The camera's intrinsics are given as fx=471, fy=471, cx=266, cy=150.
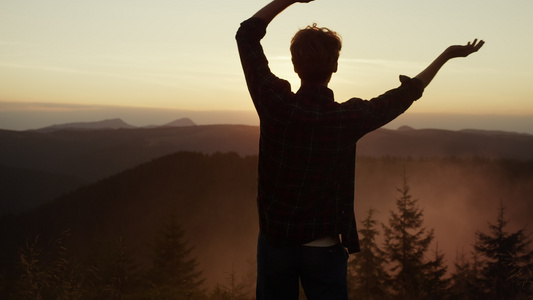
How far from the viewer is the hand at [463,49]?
104 inches

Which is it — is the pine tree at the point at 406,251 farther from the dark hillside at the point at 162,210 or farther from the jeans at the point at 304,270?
the dark hillside at the point at 162,210

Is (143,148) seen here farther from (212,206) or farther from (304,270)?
(304,270)

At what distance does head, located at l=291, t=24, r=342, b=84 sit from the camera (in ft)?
7.68

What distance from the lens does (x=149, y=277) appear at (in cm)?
2088

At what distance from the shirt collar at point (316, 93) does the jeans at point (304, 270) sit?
768mm

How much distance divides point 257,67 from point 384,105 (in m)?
0.68

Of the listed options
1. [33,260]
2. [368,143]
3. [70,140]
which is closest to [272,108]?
[33,260]

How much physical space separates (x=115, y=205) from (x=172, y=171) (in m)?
15.4

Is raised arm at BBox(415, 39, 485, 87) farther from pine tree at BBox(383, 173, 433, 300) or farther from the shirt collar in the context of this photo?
pine tree at BBox(383, 173, 433, 300)

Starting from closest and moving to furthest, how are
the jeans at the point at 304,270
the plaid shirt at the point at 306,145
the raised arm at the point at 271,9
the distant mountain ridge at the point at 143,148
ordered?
the plaid shirt at the point at 306,145
the jeans at the point at 304,270
the raised arm at the point at 271,9
the distant mountain ridge at the point at 143,148

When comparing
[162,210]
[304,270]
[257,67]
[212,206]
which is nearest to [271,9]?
[257,67]

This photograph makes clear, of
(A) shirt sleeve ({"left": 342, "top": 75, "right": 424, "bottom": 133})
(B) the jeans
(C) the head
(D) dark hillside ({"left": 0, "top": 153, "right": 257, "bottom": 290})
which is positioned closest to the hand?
(A) shirt sleeve ({"left": 342, "top": 75, "right": 424, "bottom": 133})

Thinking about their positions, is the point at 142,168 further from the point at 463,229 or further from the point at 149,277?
the point at 149,277

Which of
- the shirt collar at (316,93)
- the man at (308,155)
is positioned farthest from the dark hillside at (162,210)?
the shirt collar at (316,93)
